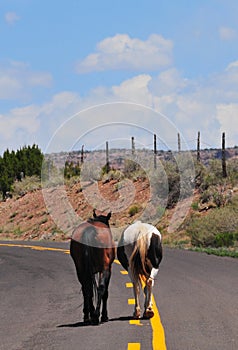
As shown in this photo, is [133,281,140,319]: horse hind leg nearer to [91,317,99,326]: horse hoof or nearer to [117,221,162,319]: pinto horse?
[117,221,162,319]: pinto horse

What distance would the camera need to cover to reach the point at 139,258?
10.5 metres

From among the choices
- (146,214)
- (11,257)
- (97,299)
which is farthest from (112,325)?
(146,214)

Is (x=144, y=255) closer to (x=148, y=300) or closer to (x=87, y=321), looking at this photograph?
(x=148, y=300)

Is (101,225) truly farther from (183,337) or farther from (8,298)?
(8,298)

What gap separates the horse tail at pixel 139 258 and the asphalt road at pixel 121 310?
29.3 inches

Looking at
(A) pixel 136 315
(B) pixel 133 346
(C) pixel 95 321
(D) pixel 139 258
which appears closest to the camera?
(B) pixel 133 346

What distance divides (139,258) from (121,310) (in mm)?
1774

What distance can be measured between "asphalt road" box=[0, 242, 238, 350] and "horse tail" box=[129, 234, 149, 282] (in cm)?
75

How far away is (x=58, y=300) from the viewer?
45.6 feet

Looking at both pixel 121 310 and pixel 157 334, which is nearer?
pixel 157 334

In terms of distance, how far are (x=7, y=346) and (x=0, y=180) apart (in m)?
69.6

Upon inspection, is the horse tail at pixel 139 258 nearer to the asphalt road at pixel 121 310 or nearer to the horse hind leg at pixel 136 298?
the horse hind leg at pixel 136 298

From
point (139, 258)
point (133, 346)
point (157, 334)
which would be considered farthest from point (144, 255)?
point (133, 346)

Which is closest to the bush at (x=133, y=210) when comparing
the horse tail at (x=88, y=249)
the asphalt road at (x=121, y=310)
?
the asphalt road at (x=121, y=310)
